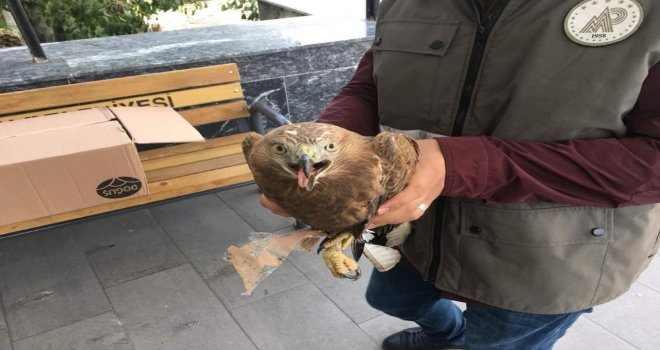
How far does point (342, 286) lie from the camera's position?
8.96 ft

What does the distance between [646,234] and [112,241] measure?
124 inches

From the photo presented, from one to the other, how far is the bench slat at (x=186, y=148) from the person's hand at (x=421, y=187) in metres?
2.18

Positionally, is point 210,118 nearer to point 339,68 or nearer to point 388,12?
point 339,68

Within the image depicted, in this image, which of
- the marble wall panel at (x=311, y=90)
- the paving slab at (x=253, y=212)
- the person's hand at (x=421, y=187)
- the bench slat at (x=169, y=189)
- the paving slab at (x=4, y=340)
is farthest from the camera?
the marble wall panel at (x=311, y=90)

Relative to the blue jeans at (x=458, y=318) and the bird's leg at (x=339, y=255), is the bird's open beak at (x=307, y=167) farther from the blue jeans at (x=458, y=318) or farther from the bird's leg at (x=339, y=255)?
the blue jeans at (x=458, y=318)

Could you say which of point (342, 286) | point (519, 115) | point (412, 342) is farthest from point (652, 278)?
point (519, 115)

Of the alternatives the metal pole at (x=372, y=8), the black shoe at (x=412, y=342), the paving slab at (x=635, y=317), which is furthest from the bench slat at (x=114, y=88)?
the paving slab at (x=635, y=317)

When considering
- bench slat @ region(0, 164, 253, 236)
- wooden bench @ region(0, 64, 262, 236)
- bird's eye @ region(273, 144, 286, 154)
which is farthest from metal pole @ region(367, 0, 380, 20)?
bird's eye @ region(273, 144, 286, 154)

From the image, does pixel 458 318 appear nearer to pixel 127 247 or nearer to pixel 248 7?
pixel 127 247

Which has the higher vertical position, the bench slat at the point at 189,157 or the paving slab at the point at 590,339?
the bench slat at the point at 189,157

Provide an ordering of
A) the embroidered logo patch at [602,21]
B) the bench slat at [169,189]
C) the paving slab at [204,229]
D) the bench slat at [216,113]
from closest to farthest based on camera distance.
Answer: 1. the embroidered logo patch at [602,21]
2. the bench slat at [169,189]
3. the paving slab at [204,229]
4. the bench slat at [216,113]

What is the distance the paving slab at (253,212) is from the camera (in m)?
3.34

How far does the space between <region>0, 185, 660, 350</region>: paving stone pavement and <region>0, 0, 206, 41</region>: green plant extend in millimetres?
2548

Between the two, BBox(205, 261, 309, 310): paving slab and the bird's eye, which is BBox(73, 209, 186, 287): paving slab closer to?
BBox(205, 261, 309, 310): paving slab
